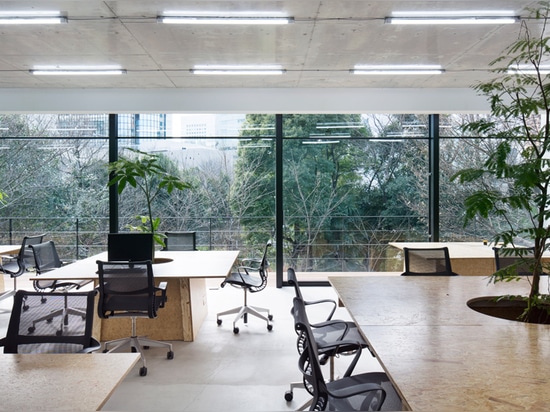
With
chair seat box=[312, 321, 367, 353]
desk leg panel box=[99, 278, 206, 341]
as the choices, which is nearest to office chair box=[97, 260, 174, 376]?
desk leg panel box=[99, 278, 206, 341]

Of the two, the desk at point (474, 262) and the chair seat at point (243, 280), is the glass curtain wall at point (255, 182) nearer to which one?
the desk at point (474, 262)

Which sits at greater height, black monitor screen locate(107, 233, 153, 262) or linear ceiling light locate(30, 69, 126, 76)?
linear ceiling light locate(30, 69, 126, 76)

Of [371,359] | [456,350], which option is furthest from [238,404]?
[456,350]

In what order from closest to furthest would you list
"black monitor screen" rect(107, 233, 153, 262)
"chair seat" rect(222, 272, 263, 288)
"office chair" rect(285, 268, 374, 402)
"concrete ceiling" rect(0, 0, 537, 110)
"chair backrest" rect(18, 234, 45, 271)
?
"office chair" rect(285, 268, 374, 402) → "concrete ceiling" rect(0, 0, 537, 110) → "black monitor screen" rect(107, 233, 153, 262) → "chair seat" rect(222, 272, 263, 288) → "chair backrest" rect(18, 234, 45, 271)

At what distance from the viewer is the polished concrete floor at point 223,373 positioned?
2.96 meters

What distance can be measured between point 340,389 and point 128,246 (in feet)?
9.18

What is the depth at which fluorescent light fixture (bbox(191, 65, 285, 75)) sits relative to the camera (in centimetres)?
529

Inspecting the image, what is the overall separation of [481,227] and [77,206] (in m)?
6.28

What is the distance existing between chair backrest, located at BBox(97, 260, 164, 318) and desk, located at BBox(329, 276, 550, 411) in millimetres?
1577

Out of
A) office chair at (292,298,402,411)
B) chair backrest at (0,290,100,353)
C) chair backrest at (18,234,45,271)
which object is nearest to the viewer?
office chair at (292,298,402,411)

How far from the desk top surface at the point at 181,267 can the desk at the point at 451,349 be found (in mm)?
1465

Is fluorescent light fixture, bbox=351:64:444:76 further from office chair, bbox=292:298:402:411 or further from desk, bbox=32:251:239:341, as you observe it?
office chair, bbox=292:298:402:411

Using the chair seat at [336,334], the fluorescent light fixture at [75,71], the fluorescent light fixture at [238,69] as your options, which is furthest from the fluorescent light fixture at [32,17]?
the chair seat at [336,334]

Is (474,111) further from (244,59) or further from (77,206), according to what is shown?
(77,206)
